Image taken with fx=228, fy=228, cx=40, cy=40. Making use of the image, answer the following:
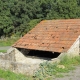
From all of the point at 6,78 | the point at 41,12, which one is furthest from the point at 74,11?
the point at 6,78

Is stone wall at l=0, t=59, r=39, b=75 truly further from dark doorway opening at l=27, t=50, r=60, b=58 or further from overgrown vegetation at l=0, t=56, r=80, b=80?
dark doorway opening at l=27, t=50, r=60, b=58

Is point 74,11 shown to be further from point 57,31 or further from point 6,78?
point 6,78

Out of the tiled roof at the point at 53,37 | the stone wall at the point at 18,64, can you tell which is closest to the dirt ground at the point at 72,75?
the stone wall at the point at 18,64

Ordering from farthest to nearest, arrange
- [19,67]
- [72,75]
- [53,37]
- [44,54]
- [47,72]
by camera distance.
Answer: [44,54], [53,37], [19,67], [47,72], [72,75]

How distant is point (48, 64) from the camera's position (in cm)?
A: 1279

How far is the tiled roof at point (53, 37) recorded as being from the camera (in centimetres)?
1564

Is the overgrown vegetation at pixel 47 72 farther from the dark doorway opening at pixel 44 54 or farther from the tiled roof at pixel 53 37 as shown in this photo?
the dark doorway opening at pixel 44 54

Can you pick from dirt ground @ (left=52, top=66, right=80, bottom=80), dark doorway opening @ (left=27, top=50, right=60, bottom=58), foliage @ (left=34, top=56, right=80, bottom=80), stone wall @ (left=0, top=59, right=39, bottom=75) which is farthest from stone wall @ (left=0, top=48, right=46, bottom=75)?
dirt ground @ (left=52, top=66, right=80, bottom=80)

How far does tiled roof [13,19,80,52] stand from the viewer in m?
15.6

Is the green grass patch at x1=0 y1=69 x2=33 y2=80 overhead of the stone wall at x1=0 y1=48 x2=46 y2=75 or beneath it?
beneath

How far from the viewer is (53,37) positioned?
16938mm

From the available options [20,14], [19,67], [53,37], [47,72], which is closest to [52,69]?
[47,72]

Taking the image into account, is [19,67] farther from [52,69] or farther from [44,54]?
[44,54]

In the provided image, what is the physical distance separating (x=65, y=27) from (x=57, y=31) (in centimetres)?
71
